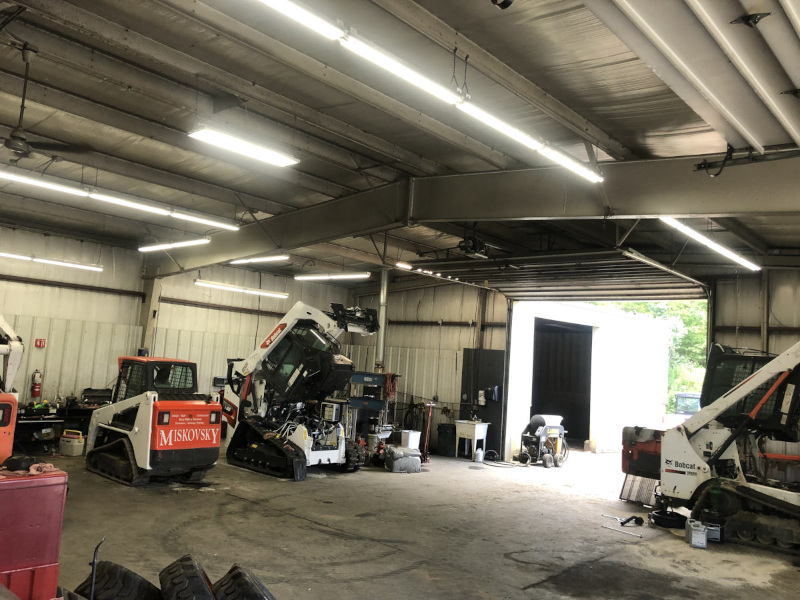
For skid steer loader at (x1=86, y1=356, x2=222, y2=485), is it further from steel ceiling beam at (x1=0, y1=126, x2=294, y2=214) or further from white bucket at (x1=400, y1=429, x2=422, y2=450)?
white bucket at (x1=400, y1=429, x2=422, y2=450)

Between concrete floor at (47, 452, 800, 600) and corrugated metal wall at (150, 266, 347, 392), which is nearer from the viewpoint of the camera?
concrete floor at (47, 452, 800, 600)

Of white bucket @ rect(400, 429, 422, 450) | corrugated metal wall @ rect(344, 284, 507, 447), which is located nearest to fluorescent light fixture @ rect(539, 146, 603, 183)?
white bucket @ rect(400, 429, 422, 450)

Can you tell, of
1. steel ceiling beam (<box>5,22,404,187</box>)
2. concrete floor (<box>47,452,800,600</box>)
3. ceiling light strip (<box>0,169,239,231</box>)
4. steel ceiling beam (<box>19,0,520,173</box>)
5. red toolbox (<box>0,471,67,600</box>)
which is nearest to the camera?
red toolbox (<box>0,471,67,600</box>)

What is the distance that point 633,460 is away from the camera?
9.75 m

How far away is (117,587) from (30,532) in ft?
1.98

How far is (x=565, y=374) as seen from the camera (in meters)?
20.1

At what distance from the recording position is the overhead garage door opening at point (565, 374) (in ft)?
64.3

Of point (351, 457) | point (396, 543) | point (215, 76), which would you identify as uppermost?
point (215, 76)

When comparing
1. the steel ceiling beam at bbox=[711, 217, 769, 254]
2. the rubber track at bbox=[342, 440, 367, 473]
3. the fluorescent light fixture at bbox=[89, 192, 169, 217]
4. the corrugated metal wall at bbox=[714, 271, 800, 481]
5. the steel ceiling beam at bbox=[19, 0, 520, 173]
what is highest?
the steel ceiling beam at bbox=[19, 0, 520, 173]

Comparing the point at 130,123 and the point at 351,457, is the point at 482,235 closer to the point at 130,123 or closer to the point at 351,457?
the point at 351,457

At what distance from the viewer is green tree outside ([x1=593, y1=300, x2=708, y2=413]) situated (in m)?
32.5

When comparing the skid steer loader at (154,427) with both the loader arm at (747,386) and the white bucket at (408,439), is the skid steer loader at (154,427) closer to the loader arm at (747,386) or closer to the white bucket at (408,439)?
the white bucket at (408,439)

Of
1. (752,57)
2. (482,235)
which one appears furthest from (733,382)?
(752,57)

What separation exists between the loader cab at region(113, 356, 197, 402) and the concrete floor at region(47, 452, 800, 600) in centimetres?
140
